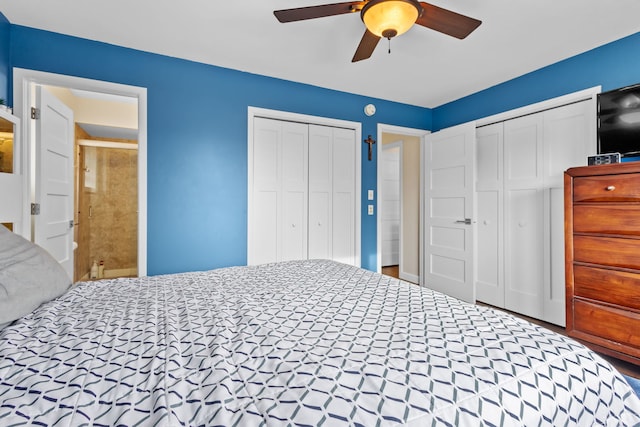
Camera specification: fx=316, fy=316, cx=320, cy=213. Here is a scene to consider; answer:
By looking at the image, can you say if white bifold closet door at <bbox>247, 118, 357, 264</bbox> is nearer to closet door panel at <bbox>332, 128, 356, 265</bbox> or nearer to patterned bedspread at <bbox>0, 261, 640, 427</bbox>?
closet door panel at <bbox>332, 128, 356, 265</bbox>

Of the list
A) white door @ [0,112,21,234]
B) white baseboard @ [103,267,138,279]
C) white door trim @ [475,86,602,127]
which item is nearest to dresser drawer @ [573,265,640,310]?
white door trim @ [475,86,602,127]

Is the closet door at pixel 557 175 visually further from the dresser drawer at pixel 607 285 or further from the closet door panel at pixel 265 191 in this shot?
the closet door panel at pixel 265 191

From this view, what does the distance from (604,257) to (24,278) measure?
10.4 feet

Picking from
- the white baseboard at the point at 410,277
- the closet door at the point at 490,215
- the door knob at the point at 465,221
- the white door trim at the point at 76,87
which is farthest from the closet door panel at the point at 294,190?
the closet door at the point at 490,215

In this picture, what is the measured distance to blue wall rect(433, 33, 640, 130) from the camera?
8.16 feet

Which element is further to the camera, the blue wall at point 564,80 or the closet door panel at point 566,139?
the closet door panel at point 566,139

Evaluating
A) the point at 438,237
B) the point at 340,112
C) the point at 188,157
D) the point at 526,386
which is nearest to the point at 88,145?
the point at 188,157

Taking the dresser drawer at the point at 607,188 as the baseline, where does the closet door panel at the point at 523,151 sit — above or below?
above

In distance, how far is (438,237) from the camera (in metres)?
3.98

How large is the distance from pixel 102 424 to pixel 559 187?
361 centimetres

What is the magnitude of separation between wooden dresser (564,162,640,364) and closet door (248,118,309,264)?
2377 mm

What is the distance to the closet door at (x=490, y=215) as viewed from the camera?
11.4 feet

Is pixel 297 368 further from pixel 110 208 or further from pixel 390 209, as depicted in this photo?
pixel 390 209

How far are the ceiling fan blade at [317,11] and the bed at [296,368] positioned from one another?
151 centimetres
